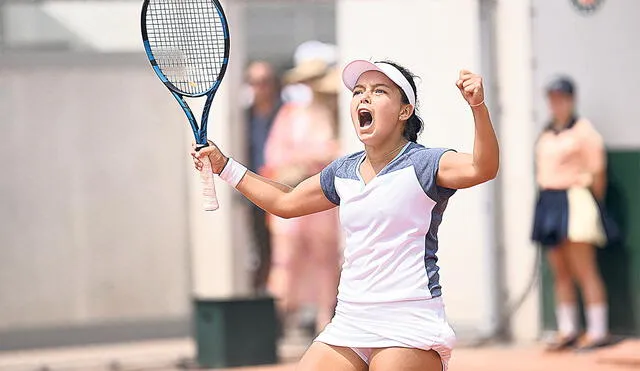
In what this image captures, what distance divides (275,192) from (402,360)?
0.80m

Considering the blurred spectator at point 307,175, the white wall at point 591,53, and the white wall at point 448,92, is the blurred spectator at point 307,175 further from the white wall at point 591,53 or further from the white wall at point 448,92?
the white wall at point 591,53

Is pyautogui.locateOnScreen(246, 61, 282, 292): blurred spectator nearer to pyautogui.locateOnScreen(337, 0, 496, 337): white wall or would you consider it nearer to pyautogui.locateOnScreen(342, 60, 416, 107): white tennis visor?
pyautogui.locateOnScreen(337, 0, 496, 337): white wall

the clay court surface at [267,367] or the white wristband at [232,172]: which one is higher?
the white wristband at [232,172]

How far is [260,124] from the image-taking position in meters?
10.4

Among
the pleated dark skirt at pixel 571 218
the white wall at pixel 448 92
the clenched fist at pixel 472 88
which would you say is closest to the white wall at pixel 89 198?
the white wall at pixel 448 92

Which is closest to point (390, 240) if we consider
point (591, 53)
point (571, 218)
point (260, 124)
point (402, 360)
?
point (402, 360)

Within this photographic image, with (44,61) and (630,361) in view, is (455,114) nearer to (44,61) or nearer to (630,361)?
(630,361)

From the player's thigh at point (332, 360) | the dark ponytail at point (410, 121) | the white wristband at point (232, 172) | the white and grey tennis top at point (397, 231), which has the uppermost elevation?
the dark ponytail at point (410, 121)

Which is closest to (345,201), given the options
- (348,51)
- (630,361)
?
(630,361)

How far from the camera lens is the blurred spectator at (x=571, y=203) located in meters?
9.10

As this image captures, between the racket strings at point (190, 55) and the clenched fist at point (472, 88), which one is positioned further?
the racket strings at point (190, 55)

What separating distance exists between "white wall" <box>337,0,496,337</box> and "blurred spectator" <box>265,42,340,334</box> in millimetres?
239

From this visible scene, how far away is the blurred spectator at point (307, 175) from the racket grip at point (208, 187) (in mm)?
4466

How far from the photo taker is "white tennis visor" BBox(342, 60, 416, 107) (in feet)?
15.2
